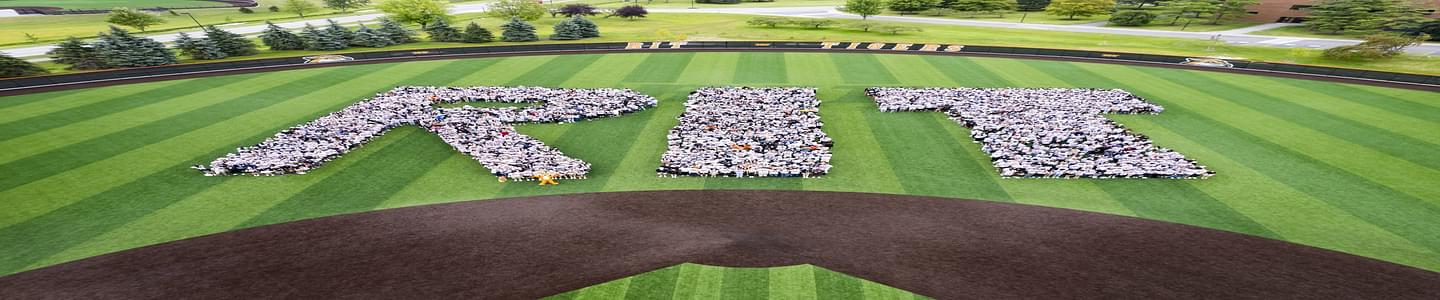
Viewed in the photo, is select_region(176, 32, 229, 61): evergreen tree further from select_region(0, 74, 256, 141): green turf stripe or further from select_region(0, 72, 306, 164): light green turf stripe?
select_region(0, 72, 306, 164): light green turf stripe

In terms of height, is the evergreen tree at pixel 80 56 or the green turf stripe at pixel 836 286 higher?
the evergreen tree at pixel 80 56

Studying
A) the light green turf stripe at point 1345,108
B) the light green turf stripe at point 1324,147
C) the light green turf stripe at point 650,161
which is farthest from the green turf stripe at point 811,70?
the light green turf stripe at point 1345,108

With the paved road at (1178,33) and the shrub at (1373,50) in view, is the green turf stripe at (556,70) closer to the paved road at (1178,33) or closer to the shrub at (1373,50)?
the paved road at (1178,33)

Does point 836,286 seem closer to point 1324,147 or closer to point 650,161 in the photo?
point 650,161

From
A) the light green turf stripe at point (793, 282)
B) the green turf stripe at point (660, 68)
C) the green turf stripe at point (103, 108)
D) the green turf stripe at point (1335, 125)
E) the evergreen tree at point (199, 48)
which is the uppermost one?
the evergreen tree at point (199, 48)

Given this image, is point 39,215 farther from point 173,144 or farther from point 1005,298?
point 1005,298

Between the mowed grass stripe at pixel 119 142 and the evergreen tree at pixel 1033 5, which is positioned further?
the evergreen tree at pixel 1033 5

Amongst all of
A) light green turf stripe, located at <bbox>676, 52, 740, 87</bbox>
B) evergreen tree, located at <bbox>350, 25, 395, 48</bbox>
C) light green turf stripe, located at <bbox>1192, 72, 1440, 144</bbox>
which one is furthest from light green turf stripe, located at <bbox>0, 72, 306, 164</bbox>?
light green turf stripe, located at <bbox>1192, 72, 1440, 144</bbox>
